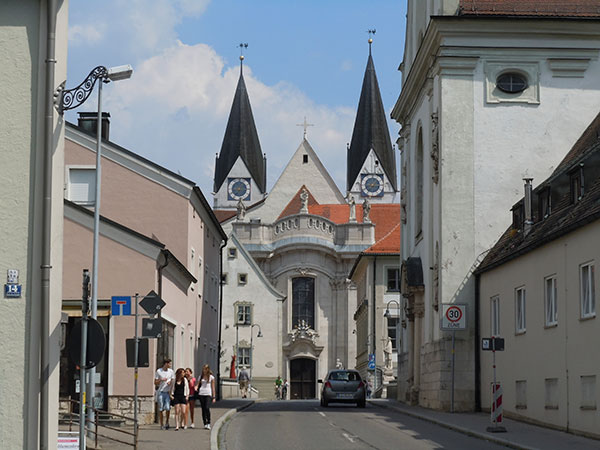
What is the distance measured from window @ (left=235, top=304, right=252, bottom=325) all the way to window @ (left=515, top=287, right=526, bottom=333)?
177 feet

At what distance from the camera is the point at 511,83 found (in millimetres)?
37438

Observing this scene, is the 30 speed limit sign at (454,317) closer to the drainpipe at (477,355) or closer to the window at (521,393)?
the drainpipe at (477,355)

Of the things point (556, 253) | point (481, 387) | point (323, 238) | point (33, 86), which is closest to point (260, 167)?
point (323, 238)

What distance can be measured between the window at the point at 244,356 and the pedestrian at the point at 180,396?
58.4 m

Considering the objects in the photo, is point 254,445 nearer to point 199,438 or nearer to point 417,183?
point 199,438

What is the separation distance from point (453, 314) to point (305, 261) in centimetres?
5840

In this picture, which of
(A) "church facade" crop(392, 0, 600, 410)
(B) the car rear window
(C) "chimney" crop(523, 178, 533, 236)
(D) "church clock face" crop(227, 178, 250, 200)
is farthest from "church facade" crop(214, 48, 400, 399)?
(C) "chimney" crop(523, 178, 533, 236)

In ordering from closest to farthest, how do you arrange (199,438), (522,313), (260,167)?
(199,438) < (522,313) < (260,167)

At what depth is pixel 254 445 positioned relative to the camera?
69.5 feet

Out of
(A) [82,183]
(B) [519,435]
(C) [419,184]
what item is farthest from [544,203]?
(A) [82,183]

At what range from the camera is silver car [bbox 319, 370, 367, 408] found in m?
41.0

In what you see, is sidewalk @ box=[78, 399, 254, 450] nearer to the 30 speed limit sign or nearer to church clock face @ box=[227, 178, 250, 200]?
the 30 speed limit sign

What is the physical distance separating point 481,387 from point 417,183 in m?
10.2

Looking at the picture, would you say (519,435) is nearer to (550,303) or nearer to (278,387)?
(550,303)
